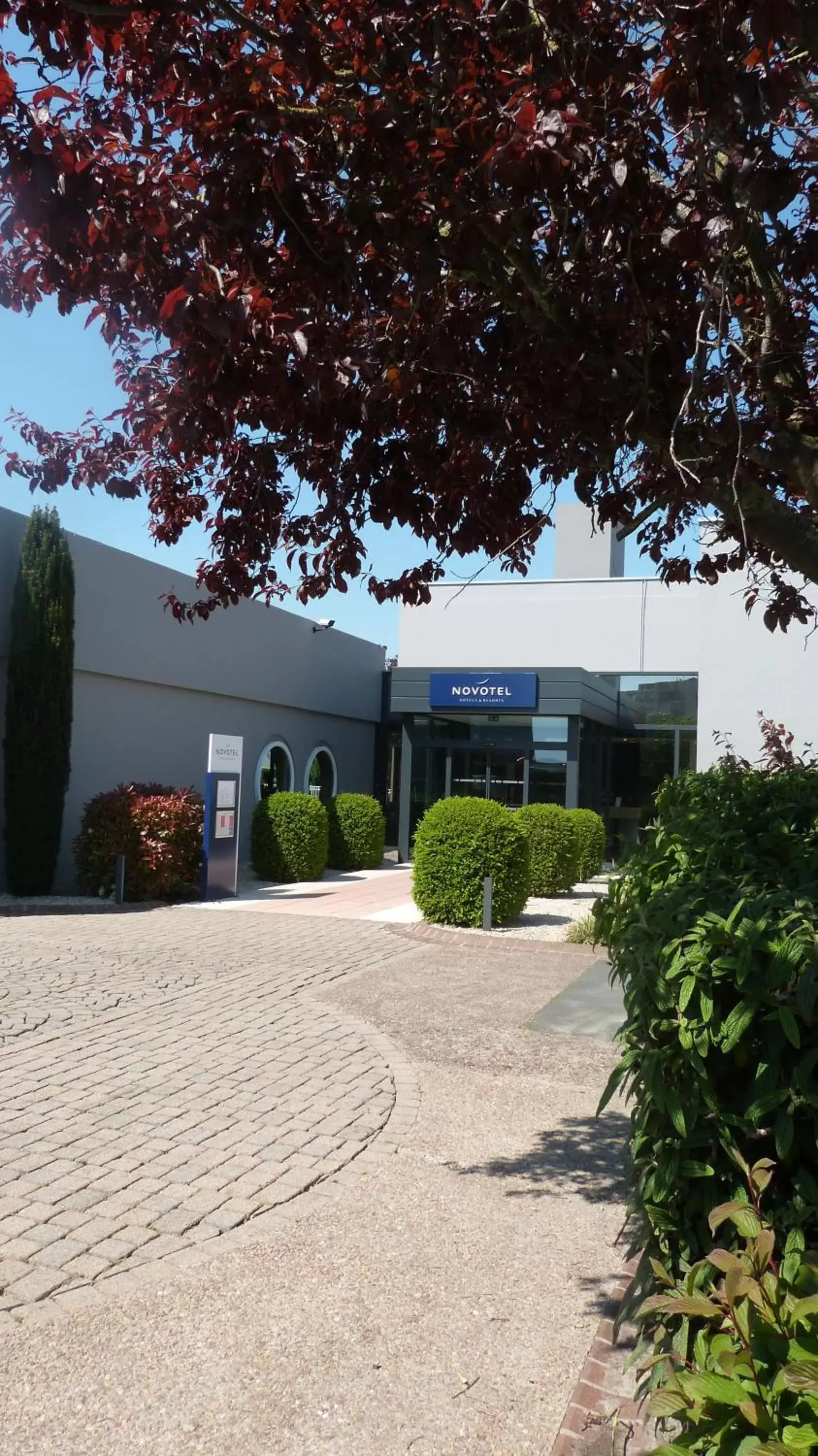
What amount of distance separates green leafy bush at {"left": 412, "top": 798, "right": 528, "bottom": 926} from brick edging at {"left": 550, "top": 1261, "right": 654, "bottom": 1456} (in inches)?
373

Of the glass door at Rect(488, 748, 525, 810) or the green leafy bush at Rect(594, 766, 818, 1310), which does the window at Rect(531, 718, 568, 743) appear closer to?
the glass door at Rect(488, 748, 525, 810)

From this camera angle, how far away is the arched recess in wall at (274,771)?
20922 mm

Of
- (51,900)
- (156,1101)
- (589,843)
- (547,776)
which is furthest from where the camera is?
(547,776)

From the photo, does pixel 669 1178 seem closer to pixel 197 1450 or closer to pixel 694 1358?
pixel 694 1358

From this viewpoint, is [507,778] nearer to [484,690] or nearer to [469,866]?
[484,690]

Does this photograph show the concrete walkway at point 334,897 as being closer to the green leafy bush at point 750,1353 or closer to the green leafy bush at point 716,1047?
the green leafy bush at point 716,1047

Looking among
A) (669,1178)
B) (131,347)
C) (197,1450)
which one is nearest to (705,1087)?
(669,1178)

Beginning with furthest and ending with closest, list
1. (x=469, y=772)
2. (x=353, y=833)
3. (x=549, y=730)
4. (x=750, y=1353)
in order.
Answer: (x=469, y=772) < (x=549, y=730) < (x=353, y=833) < (x=750, y=1353)

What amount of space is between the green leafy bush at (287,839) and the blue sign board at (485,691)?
4.39m

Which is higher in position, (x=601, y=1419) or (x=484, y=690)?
(x=484, y=690)

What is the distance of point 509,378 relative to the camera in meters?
4.45

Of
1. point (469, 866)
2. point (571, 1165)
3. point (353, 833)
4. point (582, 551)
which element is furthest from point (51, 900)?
point (582, 551)

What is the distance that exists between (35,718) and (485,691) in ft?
30.1

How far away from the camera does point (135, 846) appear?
14.1 metres
